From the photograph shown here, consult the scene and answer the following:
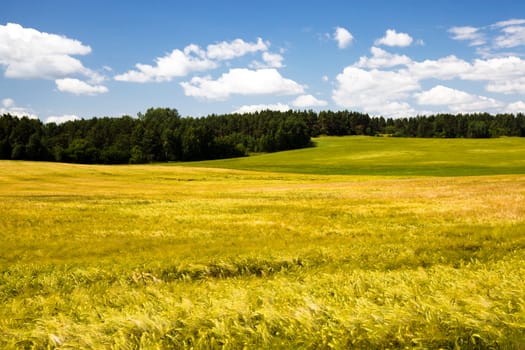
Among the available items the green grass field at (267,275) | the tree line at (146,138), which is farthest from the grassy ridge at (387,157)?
the green grass field at (267,275)

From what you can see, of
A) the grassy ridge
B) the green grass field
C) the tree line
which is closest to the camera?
the green grass field

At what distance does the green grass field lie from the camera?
4105 mm

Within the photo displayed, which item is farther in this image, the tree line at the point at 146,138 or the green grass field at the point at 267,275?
the tree line at the point at 146,138

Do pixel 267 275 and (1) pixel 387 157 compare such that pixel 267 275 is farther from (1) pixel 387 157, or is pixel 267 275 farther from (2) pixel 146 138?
(2) pixel 146 138

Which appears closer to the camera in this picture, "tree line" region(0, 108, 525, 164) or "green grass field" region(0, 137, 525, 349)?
"green grass field" region(0, 137, 525, 349)

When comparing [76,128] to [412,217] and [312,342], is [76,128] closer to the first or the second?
[412,217]

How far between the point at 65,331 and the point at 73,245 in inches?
400

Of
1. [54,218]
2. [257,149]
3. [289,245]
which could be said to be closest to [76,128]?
[257,149]

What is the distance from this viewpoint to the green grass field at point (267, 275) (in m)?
4.11

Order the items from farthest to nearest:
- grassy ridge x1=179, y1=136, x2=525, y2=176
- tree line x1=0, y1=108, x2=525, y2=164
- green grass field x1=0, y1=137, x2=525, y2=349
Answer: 1. tree line x1=0, y1=108, x2=525, y2=164
2. grassy ridge x1=179, y1=136, x2=525, y2=176
3. green grass field x1=0, y1=137, x2=525, y2=349

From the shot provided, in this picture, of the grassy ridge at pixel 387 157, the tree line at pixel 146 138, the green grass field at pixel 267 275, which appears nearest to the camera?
the green grass field at pixel 267 275

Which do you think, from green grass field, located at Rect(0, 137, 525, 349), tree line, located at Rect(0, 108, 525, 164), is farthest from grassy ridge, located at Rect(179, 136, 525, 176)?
green grass field, located at Rect(0, 137, 525, 349)

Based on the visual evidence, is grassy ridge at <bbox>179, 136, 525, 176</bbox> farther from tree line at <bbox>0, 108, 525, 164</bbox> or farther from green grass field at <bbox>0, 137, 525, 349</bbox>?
green grass field at <bbox>0, 137, 525, 349</bbox>

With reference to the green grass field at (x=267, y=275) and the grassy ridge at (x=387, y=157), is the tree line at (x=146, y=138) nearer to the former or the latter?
the grassy ridge at (x=387, y=157)
